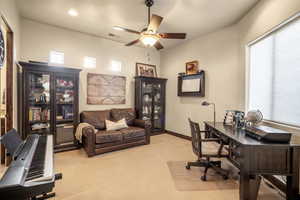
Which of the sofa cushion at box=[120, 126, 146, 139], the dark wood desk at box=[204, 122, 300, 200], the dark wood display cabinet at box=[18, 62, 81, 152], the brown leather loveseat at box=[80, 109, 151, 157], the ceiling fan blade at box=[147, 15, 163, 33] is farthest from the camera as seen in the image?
the sofa cushion at box=[120, 126, 146, 139]

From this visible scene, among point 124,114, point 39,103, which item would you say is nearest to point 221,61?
point 124,114

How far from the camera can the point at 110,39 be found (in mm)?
4543

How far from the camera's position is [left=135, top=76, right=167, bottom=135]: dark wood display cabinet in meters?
4.86

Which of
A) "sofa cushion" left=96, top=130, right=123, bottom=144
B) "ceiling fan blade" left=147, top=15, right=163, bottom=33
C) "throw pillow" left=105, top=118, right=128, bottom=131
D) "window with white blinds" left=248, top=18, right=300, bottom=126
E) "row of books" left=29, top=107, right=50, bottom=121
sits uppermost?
"ceiling fan blade" left=147, top=15, right=163, bottom=33

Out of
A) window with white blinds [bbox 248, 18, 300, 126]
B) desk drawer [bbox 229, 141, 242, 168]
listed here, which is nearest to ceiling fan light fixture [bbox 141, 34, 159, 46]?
window with white blinds [bbox 248, 18, 300, 126]

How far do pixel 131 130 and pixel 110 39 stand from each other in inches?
108

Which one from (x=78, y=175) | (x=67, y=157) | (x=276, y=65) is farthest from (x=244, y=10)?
(x=67, y=157)

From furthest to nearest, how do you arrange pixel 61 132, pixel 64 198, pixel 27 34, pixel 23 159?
pixel 61 132, pixel 27 34, pixel 64 198, pixel 23 159

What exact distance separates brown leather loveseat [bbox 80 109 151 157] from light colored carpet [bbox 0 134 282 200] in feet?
0.57

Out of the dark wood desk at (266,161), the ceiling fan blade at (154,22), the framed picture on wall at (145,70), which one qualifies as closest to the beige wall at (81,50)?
the framed picture on wall at (145,70)

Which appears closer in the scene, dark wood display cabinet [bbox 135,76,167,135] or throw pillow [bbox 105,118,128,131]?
throw pillow [bbox 105,118,128,131]

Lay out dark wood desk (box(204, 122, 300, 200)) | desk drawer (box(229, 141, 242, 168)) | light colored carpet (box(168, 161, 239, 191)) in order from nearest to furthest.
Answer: dark wood desk (box(204, 122, 300, 200))
desk drawer (box(229, 141, 242, 168))
light colored carpet (box(168, 161, 239, 191))

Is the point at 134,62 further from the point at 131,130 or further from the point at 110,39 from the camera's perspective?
the point at 131,130

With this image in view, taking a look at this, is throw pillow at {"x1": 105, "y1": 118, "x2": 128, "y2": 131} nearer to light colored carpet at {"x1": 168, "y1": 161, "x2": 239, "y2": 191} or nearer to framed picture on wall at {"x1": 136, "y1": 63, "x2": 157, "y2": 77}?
light colored carpet at {"x1": 168, "y1": 161, "x2": 239, "y2": 191}
